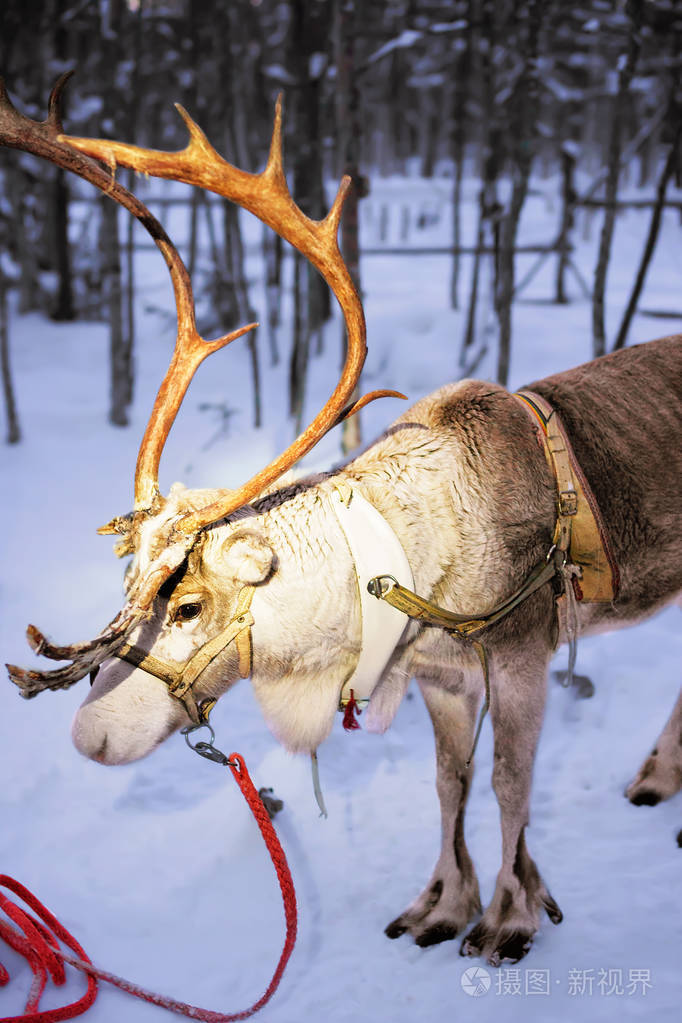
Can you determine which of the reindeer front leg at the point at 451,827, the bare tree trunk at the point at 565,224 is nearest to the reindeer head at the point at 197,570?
the reindeer front leg at the point at 451,827

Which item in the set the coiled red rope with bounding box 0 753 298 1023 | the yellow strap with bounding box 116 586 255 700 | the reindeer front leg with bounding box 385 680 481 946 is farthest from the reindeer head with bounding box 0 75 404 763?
the reindeer front leg with bounding box 385 680 481 946

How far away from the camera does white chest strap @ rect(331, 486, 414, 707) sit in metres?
2.05

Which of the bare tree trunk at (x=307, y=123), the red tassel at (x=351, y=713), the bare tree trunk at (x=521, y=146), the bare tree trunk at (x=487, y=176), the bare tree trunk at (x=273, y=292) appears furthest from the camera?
the bare tree trunk at (x=273, y=292)

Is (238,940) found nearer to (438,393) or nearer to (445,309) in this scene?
(438,393)

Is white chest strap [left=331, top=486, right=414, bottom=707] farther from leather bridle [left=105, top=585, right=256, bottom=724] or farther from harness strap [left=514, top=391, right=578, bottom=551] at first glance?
harness strap [left=514, top=391, right=578, bottom=551]

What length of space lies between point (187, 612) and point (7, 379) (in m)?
6.23

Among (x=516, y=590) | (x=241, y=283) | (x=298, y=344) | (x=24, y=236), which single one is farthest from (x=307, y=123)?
(x=516, y=590)

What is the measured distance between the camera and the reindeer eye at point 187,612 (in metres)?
1.99

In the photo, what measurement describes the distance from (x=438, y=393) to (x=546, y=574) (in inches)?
25.5

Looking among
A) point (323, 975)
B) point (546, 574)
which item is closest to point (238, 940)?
point (323, 975)

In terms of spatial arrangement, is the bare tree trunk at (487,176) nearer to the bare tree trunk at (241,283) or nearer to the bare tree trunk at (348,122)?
the bare tree trunk at (241,283)

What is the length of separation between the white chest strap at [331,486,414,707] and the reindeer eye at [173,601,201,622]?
0.41 m

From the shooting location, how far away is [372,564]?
6.72 feet

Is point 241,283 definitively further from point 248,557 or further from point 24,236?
point 248,557
